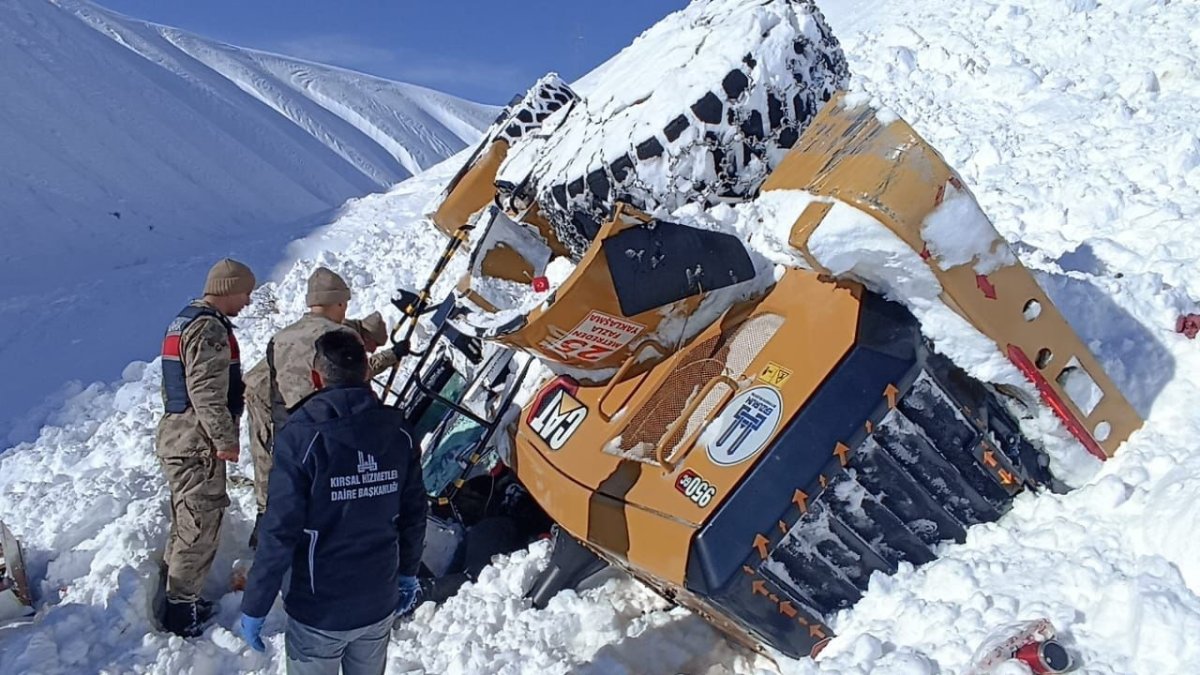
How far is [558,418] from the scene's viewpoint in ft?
13.3

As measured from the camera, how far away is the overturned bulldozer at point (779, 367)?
3146 millimetres

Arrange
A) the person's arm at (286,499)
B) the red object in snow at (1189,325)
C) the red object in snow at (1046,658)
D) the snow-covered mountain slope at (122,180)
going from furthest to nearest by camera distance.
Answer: the snow-covered mountain slope at (122,180) < the red object in snow at (1189,325) < the person's arm at (286,499) < the red object in snow at (1046,658)

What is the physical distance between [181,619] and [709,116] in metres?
3.13

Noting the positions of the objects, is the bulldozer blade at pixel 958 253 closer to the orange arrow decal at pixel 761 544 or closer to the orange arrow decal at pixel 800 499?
the orange arrow decal at pixel 800 499

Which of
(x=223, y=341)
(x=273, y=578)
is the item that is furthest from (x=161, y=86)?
(x=273, y=578)

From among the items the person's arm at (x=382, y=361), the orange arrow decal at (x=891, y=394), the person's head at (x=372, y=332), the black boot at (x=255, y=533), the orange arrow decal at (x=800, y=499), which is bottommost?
the black boot at (x=255, y=533)

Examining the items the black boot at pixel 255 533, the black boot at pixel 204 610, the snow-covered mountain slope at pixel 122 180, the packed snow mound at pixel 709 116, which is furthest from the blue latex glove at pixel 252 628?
the snow-covered mountain slope at pixel 122 180

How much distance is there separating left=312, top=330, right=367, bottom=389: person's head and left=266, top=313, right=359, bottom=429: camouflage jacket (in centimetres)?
115

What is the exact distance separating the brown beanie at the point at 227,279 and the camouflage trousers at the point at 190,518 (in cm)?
72

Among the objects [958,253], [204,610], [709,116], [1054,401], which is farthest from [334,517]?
[1054,401]

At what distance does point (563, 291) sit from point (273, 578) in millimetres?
1325

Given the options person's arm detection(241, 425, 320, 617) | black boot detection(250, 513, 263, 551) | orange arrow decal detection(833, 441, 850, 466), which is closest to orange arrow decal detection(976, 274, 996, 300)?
orange arrow decal detection(833, 441, 850, 466)

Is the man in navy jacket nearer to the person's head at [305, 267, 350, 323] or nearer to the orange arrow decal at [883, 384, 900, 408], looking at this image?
the person's head at [305, 267, 350, 323]

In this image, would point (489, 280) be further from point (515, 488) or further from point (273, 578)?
point (273, 578)
